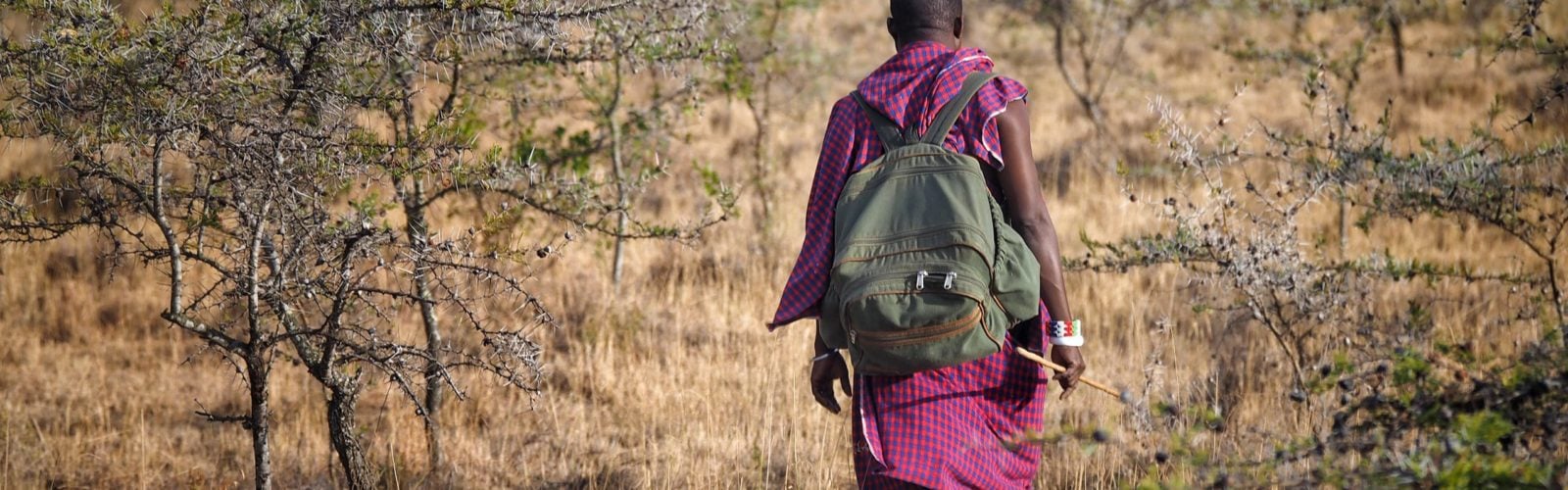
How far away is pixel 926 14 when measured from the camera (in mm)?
2766

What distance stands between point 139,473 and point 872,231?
3684 mm

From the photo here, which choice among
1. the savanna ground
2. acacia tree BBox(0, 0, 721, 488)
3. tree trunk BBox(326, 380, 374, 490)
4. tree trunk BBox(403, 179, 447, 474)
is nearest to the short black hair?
the savanna ground

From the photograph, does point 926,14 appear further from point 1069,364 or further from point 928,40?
point 1069,364

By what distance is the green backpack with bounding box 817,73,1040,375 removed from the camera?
242cm

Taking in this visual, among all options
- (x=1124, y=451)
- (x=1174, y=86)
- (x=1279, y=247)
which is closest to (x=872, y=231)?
(x=1124, y=451)

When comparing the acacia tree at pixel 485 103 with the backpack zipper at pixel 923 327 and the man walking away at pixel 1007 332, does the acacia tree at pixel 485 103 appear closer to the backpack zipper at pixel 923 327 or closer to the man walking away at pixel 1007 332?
the man walking away at pixel 1007 332

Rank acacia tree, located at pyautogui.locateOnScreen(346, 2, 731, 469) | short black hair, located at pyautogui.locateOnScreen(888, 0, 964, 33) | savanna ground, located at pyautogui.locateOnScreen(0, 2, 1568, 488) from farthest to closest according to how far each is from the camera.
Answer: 1. savanna ground, located at pyautogui.locateOnScreen(0, 2, 1568, 488)
2. acacia tree, located at pyautogui.locateOnScreen(346, 2, 731, 469)
3. short black hair, located at pyautogui.locateOnScreen(888, 0, 964, 33)

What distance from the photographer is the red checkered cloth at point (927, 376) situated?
2654 millimetres

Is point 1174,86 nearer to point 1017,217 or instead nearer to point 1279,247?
point 1279,247

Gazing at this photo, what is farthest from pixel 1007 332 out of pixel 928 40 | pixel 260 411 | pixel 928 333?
pixel 260 411

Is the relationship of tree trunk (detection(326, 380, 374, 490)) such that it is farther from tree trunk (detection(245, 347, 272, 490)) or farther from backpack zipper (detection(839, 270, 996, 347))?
backpack zipper (detection(839, 270, 996, 347))

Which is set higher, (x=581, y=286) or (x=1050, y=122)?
(x=1050, y=122)

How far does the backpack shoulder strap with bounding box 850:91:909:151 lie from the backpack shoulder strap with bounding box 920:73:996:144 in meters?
0.07

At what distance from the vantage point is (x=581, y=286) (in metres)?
7.19
